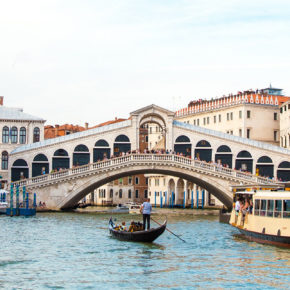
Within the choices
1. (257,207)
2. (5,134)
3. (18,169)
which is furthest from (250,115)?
(257,207)

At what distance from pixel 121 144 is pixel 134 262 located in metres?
25.5

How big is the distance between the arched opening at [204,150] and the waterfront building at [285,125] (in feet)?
33.7

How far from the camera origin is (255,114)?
60.0 metres

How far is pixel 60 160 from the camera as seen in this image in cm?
4634

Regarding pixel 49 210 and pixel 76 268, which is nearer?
pixel 76 268

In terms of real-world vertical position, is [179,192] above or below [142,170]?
below

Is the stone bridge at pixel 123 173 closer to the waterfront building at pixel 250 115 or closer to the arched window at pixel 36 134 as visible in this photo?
the arched window at pixel 36 134

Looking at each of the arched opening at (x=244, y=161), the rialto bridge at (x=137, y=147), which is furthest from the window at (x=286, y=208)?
the arched opening at (x=244, y=161)

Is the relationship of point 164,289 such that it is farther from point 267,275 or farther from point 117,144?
point 117,144

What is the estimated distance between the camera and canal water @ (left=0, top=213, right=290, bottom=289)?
58.5ft

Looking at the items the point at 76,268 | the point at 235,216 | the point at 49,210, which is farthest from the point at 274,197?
the point at 49,210

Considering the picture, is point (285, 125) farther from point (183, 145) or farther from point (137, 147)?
point (137, 147)

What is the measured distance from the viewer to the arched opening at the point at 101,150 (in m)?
46.2

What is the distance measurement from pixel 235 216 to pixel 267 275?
11130 millimetres
